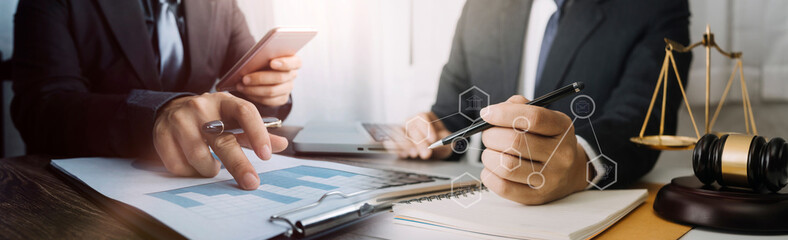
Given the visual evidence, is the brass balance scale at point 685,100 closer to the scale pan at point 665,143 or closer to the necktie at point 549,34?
the scale pan at point 665,143

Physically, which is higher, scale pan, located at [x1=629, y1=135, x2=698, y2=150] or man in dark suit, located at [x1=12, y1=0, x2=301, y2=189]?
man in dark suit, located at [x1=12, y1=0, x2=301, y2=189]

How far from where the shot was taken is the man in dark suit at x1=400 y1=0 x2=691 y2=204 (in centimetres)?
46

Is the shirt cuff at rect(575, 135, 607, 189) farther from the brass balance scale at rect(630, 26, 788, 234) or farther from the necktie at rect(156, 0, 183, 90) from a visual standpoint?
the necktie at rect(156, 0, 183, 90)

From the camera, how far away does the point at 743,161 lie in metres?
0.32

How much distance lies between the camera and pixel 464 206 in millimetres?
343

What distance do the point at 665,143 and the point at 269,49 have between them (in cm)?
38

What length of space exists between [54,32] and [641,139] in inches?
26.7

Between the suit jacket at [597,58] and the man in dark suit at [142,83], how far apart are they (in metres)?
0.19

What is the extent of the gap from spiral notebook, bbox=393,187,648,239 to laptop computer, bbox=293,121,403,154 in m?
0.12

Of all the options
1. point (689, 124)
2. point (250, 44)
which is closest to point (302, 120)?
point (250, 44)
